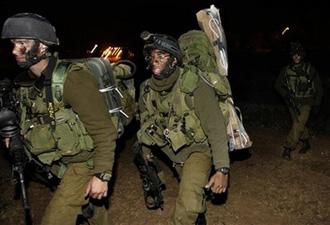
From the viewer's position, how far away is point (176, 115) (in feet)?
15.1

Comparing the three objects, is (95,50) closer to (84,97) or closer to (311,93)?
(311,93)

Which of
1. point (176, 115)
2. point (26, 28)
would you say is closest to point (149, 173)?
point (176, 115)

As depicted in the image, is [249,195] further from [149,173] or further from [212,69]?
[212,69]

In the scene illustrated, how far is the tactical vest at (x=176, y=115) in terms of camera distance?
14.7 ft

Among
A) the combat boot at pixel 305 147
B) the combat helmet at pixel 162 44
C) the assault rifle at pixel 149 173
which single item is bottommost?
the combat boot at pixel 305 147

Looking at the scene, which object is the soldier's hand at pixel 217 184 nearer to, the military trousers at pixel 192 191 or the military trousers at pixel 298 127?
the military trousers at pixel 192 191

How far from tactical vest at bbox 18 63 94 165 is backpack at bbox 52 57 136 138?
0.49 ft

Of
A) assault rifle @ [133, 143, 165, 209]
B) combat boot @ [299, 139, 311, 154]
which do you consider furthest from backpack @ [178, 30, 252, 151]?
combat boot @ [299, 139, 311, 154]

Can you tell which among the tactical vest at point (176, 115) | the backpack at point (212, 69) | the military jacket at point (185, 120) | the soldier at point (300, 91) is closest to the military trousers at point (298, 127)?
the soldier at point (300, 91)

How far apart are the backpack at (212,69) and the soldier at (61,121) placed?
1411 mm

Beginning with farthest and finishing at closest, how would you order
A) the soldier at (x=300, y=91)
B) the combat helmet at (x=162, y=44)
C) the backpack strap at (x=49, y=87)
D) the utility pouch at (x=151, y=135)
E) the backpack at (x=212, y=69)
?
the soldier at (x=300, y=91), the utility pouch at (x=151, y=135), the backpack at (x=212, y=69), the combat helmet at (x=162, y=44), the backpack strap at (x=49, y=87)

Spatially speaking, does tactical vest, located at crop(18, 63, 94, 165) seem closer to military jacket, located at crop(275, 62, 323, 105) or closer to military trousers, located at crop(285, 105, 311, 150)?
military trousers, located at crop(285, 105, 311, 150)

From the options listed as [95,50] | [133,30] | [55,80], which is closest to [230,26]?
[133,30]

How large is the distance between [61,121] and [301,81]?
5474 millimetres
